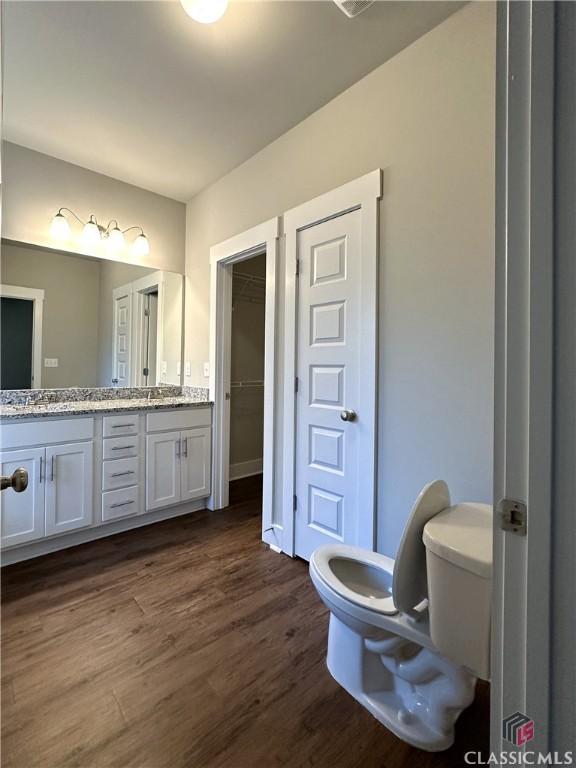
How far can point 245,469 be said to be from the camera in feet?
13.5

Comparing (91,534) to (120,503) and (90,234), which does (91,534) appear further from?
(90,234)

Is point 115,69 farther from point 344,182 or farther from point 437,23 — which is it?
point 437,23

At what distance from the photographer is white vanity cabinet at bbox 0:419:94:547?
6.70 ft

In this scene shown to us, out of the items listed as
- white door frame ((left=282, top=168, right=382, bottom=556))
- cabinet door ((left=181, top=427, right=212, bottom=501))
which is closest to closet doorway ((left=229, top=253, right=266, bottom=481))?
cabinet door ((left=181, top=427, right=212, bottom=501))

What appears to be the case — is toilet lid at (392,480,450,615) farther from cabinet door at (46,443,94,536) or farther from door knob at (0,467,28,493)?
cabinet door at (46,443,94,536)

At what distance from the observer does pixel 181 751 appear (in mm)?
1085

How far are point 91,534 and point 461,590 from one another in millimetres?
2425

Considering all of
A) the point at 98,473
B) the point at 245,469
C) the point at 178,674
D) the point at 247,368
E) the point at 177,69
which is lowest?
the point at 178,674

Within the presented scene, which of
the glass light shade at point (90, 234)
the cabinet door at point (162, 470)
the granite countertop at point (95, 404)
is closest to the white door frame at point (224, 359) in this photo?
the granite countertop at point (95, 404)

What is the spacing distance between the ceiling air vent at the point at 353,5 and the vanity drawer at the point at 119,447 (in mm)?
2566

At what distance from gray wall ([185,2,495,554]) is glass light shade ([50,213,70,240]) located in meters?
1.94

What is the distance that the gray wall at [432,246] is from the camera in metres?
A: 1.44

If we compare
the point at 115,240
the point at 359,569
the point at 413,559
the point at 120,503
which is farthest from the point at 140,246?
the point at 413,559

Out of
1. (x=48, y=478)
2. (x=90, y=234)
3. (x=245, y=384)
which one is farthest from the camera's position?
(x=245, y=384)
